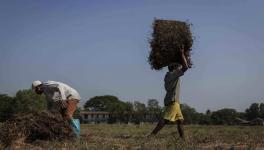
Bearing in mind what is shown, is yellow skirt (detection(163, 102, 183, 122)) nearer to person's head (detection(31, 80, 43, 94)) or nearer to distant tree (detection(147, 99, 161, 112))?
person's head (detection(31, 80, 43, 94))

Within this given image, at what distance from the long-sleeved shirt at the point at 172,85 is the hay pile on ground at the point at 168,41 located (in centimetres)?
53

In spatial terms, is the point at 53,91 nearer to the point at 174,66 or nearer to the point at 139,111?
the point at 174,66

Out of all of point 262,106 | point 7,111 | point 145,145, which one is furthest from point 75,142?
point 262,106

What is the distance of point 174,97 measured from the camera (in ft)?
37.5

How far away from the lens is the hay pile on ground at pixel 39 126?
9164 mm

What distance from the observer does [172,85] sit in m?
11.4

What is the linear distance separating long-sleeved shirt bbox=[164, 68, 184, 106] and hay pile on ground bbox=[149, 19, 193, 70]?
0.53 m

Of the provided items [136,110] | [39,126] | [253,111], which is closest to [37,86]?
[39,126]

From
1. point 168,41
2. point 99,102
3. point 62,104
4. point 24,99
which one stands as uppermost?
point 99,102

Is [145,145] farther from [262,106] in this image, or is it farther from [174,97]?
[262,106]

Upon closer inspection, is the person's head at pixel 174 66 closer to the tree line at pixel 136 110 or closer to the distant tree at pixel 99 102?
the tree line at pixel 136 110

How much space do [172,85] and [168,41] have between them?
1097 mm

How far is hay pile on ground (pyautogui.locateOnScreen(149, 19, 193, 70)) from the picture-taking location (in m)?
11.9

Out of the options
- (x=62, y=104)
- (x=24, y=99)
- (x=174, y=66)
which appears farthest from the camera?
(x=24, y=99)
